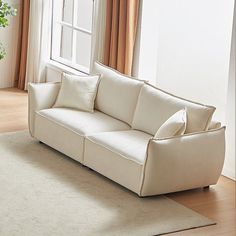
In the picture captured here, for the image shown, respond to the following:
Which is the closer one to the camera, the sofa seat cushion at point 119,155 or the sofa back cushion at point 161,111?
the sofa seat cushion at point 119,155

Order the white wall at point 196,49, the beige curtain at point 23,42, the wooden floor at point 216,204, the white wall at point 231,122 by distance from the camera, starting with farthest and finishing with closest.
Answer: the beige curtain at point 23,42 < the white wall at point 196,49 < the white wall at point 231,122 < the wooden floor at point 216,204

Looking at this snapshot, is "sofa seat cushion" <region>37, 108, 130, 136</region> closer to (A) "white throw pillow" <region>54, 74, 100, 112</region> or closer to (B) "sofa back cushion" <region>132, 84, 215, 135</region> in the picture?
(A) "white throw pillow" <region>54, 74, 100, 112</region>

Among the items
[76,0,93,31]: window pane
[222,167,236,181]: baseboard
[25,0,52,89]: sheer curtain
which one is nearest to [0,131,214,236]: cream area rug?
[222,167,236,181]: baseboard

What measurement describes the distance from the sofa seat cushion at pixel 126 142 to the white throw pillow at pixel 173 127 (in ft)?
0.68

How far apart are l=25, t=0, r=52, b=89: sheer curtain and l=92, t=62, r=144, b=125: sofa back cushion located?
6.65 feet

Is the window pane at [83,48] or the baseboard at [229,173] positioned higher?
the window pane at [83,48]

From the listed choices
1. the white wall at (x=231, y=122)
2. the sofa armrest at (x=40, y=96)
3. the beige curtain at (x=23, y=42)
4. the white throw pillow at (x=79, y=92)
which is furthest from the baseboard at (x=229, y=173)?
the beige curtain at (x=23, y=42)

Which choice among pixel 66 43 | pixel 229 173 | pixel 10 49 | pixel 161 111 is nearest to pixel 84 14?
pixel 66 43

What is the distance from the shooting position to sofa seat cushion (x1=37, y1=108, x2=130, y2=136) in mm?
6891

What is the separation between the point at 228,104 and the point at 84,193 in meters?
1.50

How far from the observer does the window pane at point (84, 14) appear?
9.01m

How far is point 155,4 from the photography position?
7.69m

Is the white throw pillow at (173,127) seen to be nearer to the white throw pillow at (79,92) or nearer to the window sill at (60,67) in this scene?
the white throw pillow at (79,92)

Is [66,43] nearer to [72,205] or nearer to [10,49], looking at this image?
[10,49]
